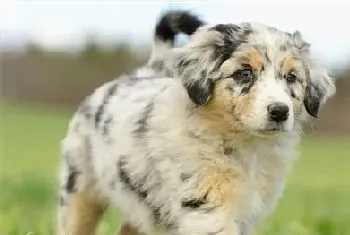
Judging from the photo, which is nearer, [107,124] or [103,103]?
[107,124]

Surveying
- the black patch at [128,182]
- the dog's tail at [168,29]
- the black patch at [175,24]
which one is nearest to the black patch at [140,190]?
the black patch at [128,182]

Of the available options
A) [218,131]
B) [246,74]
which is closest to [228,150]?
[218,131]

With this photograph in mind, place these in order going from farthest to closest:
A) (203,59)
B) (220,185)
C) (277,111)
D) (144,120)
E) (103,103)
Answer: (103,103), (144,120), (203,59), (220,185), (277,111)

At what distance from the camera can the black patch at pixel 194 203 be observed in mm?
6355

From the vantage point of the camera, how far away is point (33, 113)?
29812 millimetres

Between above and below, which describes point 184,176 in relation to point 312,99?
below

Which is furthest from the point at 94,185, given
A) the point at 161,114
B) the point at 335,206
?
the point at 335,206

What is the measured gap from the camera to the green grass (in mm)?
8617

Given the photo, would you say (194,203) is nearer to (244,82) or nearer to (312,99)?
(244,82)

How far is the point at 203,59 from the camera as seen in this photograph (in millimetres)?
6648

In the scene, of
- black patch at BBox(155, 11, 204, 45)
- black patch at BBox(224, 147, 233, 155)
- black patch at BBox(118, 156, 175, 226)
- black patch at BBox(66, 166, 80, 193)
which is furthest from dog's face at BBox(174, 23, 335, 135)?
black patch at BBox(66, 166, 80, 193)

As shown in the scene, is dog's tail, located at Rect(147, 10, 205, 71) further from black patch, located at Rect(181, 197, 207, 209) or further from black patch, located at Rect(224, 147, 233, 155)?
black patch, located at Rect(181, 197, 207, 209)

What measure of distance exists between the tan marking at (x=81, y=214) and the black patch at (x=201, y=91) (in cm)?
181

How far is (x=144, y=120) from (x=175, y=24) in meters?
1.61
